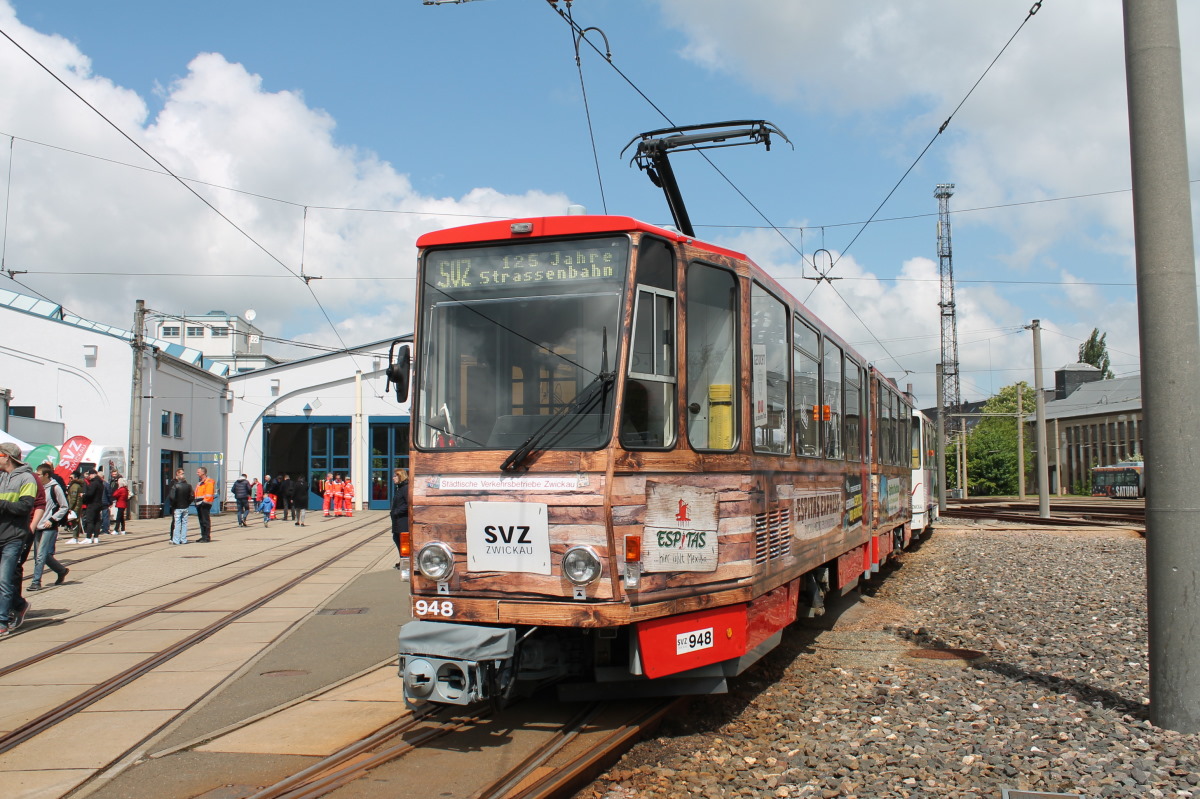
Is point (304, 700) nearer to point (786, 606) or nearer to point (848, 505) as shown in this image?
point (786, 606)

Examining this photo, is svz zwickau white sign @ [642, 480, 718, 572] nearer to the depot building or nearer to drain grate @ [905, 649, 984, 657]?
drain grate @ [905, 649, 984, 657]

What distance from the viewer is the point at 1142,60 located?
6176mm

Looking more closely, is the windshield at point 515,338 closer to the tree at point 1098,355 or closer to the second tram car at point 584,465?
the second tram car at point 584,465

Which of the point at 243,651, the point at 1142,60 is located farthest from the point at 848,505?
the point at 243,651

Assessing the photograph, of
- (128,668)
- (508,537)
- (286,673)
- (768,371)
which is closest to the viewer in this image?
(508,537)

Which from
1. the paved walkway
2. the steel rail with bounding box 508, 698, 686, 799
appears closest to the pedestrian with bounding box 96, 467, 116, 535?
the paved walkway

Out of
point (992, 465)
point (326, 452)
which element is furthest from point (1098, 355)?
point (326, 452)

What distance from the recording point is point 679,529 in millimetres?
5828

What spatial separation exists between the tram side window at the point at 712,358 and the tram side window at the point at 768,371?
261mm

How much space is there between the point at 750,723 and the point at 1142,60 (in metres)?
4.77

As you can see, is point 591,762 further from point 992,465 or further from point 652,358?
point 992,465

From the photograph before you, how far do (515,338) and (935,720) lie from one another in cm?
349

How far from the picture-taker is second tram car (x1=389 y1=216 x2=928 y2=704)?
554cm

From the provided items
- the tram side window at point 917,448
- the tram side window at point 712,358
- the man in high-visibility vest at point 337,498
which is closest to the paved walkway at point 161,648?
the tram side window at point 712,358
